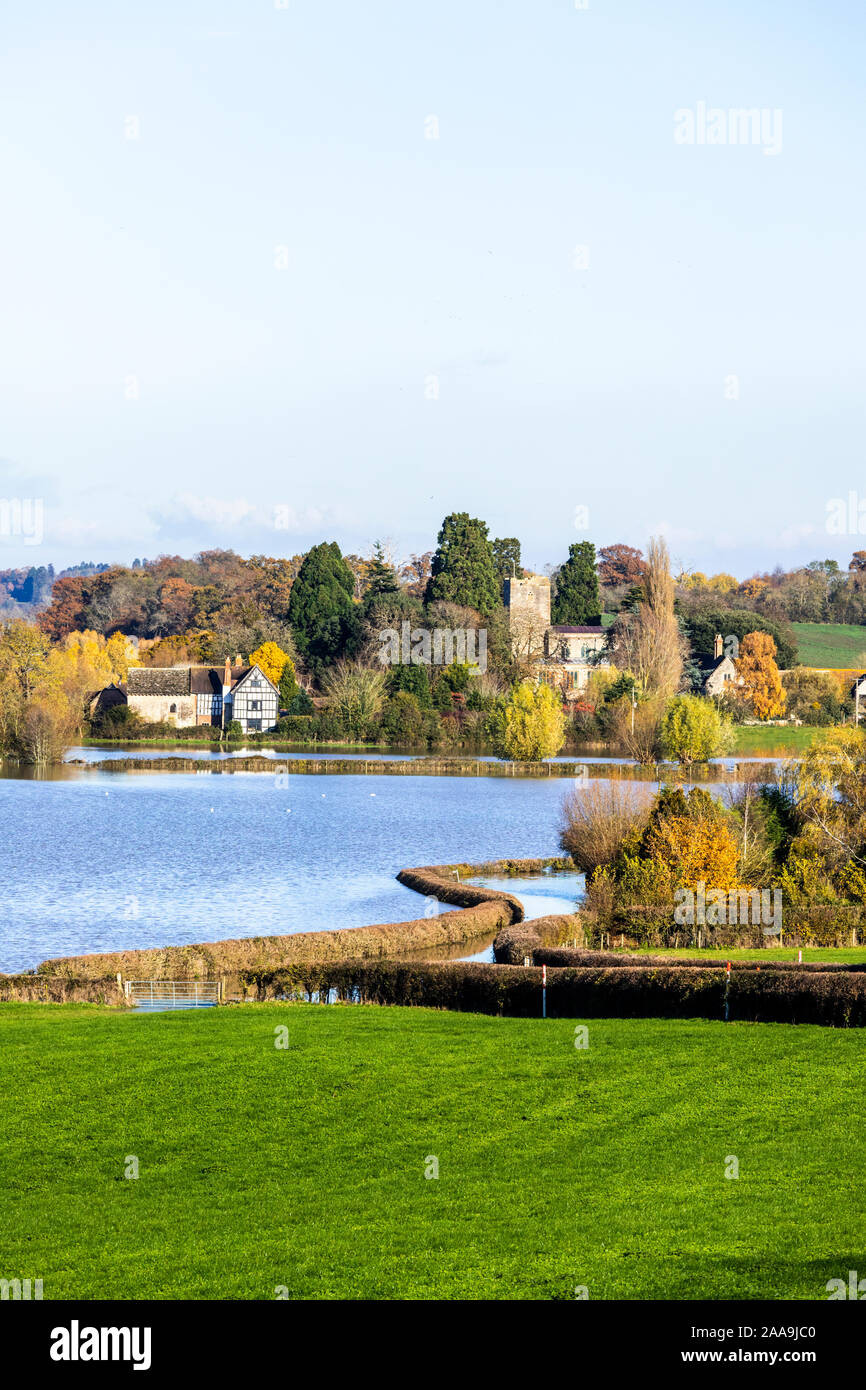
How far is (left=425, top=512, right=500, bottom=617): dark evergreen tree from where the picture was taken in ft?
367

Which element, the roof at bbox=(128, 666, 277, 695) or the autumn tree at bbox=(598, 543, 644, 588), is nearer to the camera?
the roof at bbox=(128, 666, 277, 695)

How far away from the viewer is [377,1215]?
1125 cm

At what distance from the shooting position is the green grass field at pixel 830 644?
467 feet

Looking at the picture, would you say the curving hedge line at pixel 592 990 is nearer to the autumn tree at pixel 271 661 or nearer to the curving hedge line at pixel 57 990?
the curving hedge line at pixel 57 990

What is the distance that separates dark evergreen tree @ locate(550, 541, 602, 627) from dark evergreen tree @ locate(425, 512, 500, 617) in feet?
59.0

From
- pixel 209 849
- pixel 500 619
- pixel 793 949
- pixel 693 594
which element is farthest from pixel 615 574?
pixel 793 949

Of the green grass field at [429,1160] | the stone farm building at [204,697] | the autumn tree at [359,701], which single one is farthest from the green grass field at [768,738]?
the green grass field at [429,1160]

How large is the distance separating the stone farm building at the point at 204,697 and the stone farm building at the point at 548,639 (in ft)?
72.8

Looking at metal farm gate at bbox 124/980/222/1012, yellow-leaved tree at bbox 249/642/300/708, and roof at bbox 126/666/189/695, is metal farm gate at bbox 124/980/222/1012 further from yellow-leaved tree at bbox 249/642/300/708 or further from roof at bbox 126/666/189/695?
roof at bbox 126/666/189/695

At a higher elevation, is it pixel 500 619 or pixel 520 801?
pixel 500 619

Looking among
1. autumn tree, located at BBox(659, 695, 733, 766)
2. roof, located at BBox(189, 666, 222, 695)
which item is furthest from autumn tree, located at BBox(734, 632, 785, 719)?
roof, located at BBox(189, 666, 222, 695)

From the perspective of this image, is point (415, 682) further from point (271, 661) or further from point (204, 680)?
point (204, 680)

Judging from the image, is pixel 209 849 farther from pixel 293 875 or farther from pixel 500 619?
pixel 500 619
